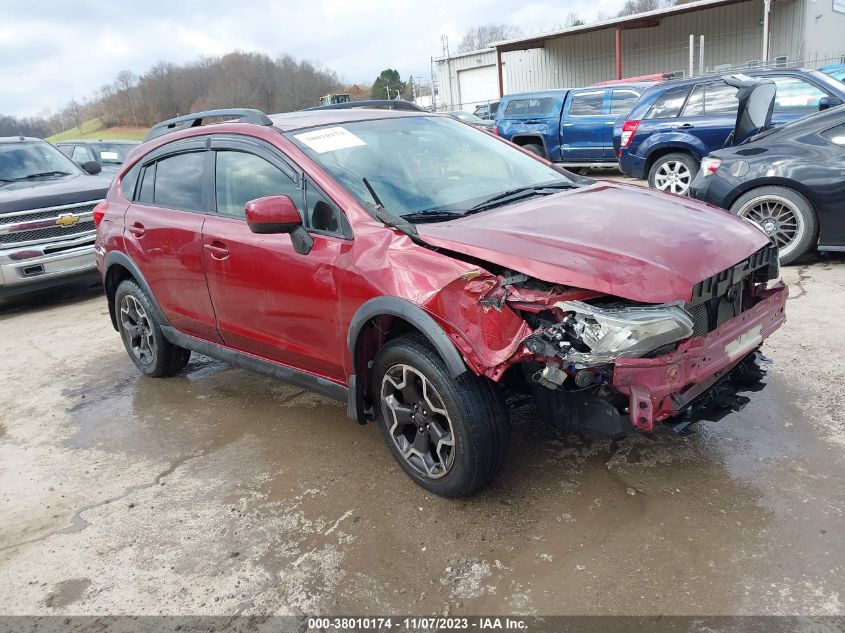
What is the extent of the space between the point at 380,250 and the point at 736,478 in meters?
1.93

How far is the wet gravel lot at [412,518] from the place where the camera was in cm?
255

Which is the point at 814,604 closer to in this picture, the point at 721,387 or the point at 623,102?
the point at 721,387

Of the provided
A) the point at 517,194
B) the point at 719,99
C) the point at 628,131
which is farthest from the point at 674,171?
the point at 517,194

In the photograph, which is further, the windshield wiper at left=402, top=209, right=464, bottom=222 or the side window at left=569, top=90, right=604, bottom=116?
the side window at left=569, top=90, right=604, bottom=116

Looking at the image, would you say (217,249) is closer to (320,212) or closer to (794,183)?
(320,212)

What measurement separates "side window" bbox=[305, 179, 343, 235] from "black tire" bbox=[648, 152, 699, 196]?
7.39 metres

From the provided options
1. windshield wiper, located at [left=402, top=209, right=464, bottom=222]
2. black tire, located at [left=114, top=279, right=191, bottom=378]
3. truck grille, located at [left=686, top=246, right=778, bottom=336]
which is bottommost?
black tire, located at [left=114, top=279, right=191, bottom=378]

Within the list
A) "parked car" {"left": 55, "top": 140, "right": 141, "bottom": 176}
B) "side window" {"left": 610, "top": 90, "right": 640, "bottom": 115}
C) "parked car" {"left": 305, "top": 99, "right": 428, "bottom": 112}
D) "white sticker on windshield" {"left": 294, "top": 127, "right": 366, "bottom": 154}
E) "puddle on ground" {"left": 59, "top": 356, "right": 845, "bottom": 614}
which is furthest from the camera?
"side window" {"left": 610, "top": 90, "right": 640, "bottom": 115}

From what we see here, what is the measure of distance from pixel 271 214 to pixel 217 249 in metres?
0.89

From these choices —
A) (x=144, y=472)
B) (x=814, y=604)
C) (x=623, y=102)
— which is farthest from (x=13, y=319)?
(x=623, y=102)

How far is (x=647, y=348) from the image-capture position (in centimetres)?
254

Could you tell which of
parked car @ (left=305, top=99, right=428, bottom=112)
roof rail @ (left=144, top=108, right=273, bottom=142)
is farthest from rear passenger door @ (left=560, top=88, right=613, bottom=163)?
roof rail @ (left=144, top=108, right=273, bottom=142)

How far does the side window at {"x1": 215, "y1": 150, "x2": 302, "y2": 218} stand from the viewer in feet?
11.8

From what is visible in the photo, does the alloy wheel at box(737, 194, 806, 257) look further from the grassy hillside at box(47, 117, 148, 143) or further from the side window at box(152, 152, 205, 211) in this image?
the grassy hillside at box(47, 117, 148, 143)
